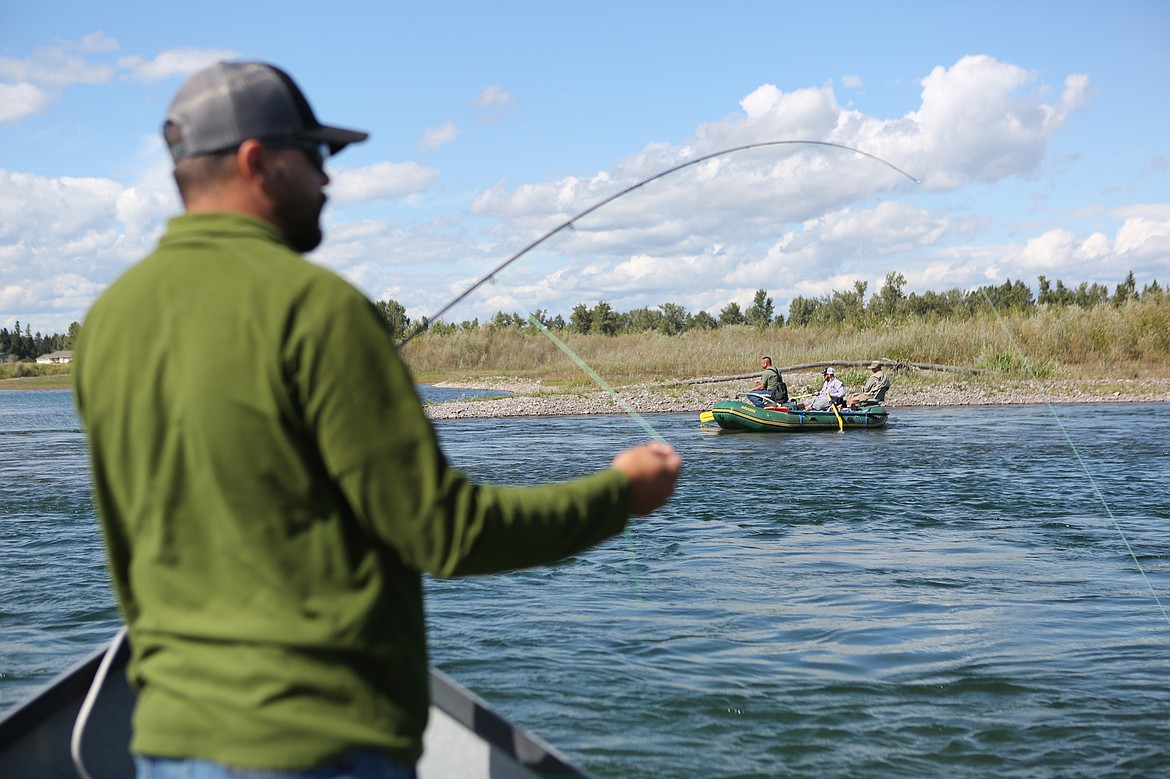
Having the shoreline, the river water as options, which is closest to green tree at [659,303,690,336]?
the shoreline

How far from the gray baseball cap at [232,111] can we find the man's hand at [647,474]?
2.19 ft

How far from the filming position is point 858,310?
6869 centimetres

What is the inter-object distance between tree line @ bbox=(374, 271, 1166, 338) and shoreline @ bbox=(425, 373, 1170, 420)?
6.00 metres

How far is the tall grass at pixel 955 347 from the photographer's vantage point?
123 ft

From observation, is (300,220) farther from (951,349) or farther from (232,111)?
(951,349)

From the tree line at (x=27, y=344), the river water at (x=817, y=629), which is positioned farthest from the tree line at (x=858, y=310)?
the tree line at (x=27, y=344)

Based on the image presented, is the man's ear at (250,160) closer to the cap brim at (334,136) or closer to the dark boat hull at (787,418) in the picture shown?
the cap brim at (334,136)

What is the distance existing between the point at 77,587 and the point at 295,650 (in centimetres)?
930

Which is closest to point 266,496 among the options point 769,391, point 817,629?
point 817,629

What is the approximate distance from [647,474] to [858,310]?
69.2 m

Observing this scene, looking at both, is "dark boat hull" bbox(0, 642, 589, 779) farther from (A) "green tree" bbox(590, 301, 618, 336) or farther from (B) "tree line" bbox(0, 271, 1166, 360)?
(A) "green tree" bbox(590, 301, 618, 336)

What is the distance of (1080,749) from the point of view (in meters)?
5.57

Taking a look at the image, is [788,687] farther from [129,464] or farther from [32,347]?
[32,347]

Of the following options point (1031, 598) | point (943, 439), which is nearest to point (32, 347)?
point (943, 439)
